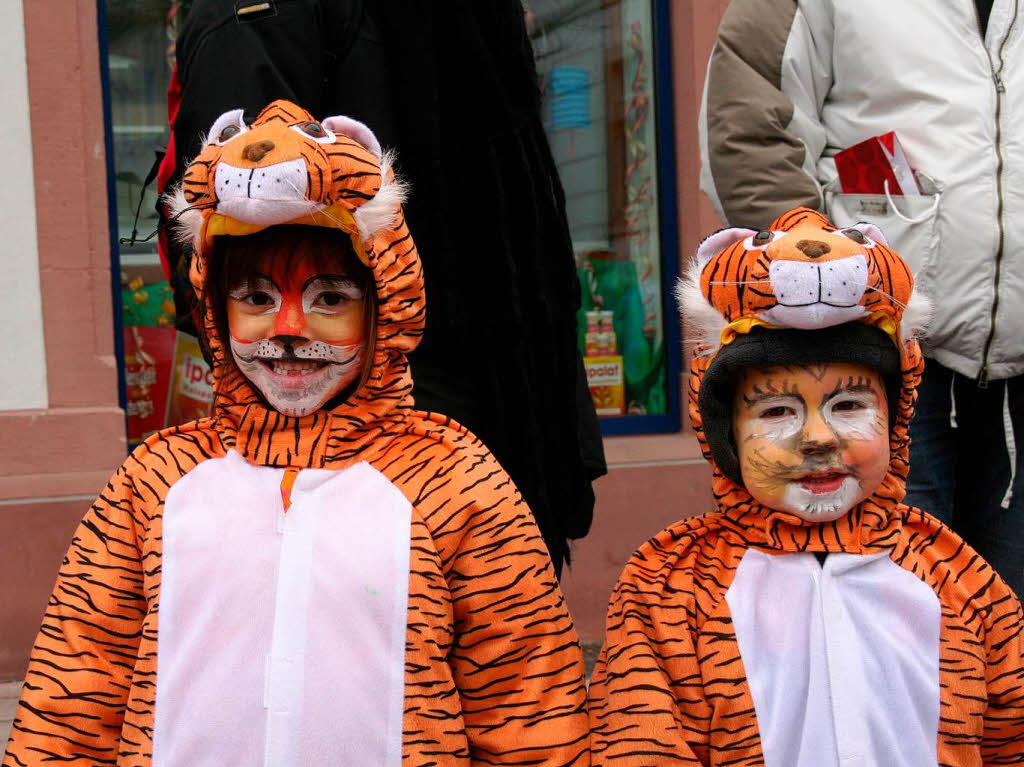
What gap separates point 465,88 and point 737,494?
38.0 inches

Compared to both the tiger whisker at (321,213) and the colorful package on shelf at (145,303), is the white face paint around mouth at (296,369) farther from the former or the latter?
the colorful package on shelf at (145,303)

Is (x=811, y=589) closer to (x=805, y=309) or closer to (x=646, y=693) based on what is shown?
(x=646, y=693)

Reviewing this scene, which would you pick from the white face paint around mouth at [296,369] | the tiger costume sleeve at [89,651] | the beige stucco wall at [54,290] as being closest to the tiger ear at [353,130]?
the white face paint around mouth at [296,369]

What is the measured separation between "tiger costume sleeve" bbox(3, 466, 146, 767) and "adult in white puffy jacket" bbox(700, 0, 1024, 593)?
5.26 feet

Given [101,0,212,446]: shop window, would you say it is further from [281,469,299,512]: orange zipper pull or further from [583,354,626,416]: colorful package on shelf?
[281,469,299,512]: orange zipper pull

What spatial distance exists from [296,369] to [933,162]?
1.58m

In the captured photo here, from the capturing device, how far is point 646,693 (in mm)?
2195

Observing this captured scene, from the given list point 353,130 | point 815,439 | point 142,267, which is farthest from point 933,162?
point 142,267

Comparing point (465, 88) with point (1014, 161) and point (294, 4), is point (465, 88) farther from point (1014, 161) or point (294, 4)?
point (1014, 161)

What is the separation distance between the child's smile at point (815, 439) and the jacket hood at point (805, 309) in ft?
0.21

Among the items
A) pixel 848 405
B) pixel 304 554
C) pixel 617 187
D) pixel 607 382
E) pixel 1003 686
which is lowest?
pixel 1003 686

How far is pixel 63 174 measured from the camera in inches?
183

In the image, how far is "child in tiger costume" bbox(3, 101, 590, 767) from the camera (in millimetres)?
2080

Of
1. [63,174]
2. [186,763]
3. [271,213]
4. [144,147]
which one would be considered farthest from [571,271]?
[144,147]
